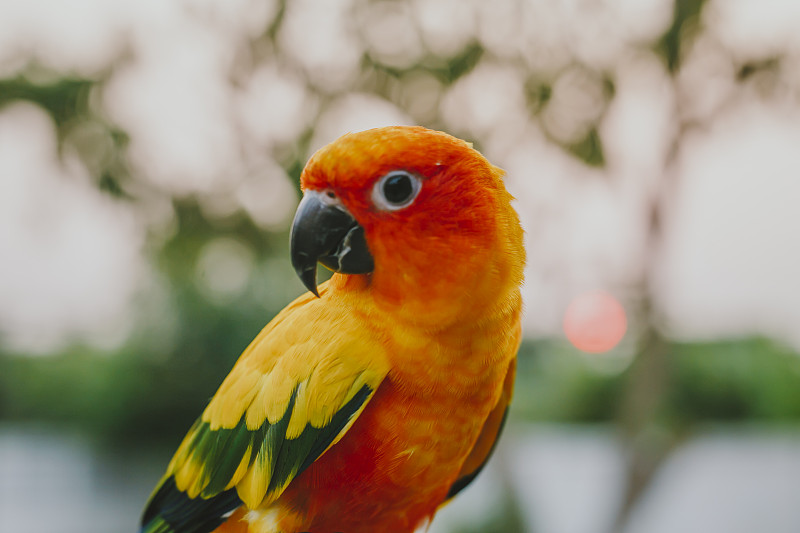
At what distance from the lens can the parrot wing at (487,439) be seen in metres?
1.13

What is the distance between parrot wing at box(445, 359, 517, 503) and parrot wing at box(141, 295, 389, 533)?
0.35 metres

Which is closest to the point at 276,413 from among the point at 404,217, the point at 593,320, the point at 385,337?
the point at 385,337

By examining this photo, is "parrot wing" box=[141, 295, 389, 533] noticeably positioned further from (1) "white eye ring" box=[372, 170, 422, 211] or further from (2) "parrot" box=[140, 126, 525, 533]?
(1) "white eye ring" box=[372, 170, 422, 211]

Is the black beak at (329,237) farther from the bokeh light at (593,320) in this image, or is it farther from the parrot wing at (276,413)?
the bokeh light at (593,320)

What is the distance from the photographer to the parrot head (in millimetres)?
860

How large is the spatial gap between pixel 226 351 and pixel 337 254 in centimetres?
482

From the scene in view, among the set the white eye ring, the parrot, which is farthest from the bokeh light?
the white eye ring

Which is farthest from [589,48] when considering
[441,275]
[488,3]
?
[441,275]

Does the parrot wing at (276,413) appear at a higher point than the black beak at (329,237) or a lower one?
lower

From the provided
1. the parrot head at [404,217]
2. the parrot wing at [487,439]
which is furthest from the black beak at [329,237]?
the parrot wing at [487,439]

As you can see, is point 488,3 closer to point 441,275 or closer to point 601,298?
point 601,298

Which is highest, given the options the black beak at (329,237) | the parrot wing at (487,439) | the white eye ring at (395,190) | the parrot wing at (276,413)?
the white eye ring at (395,190)

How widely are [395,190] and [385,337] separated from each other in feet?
0.76

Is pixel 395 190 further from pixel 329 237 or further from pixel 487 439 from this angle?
pixel 487 439
